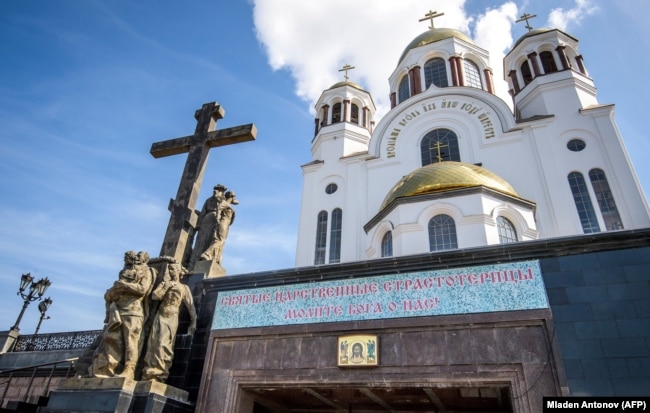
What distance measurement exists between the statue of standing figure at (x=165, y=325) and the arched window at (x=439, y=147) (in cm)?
1325

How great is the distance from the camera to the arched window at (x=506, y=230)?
14414mm

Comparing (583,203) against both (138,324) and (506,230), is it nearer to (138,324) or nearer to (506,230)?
(506,230)

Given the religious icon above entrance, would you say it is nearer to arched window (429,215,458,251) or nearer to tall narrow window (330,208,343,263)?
arched window (429,215,458,251)

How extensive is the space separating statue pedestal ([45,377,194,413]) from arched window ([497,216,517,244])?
36.1 ft

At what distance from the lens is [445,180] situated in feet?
49.4

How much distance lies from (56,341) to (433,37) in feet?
75.4

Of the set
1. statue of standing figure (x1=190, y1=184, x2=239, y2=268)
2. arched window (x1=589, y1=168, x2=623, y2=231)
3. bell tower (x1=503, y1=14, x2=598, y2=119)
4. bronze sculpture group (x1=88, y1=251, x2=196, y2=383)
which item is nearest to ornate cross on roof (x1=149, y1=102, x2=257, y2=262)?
statue of standing figure (x1=190, y1=184, x2=239, y2=268)

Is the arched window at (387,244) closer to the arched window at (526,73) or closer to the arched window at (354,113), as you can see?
the arched window at (354,113)

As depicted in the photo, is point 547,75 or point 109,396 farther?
point 547,75

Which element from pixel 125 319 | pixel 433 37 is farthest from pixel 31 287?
pixel 433 37

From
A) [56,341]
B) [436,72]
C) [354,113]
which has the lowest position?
[56,341]

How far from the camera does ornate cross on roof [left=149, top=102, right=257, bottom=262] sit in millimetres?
9617

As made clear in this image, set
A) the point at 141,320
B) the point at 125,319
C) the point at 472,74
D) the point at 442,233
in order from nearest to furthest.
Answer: the point at 125,319
the point at 141,320
the point at 442,233
the point at 472,74

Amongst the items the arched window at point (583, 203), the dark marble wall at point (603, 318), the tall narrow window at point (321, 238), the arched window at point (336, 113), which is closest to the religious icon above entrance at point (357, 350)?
the dark marble wall at point (603, 318)
